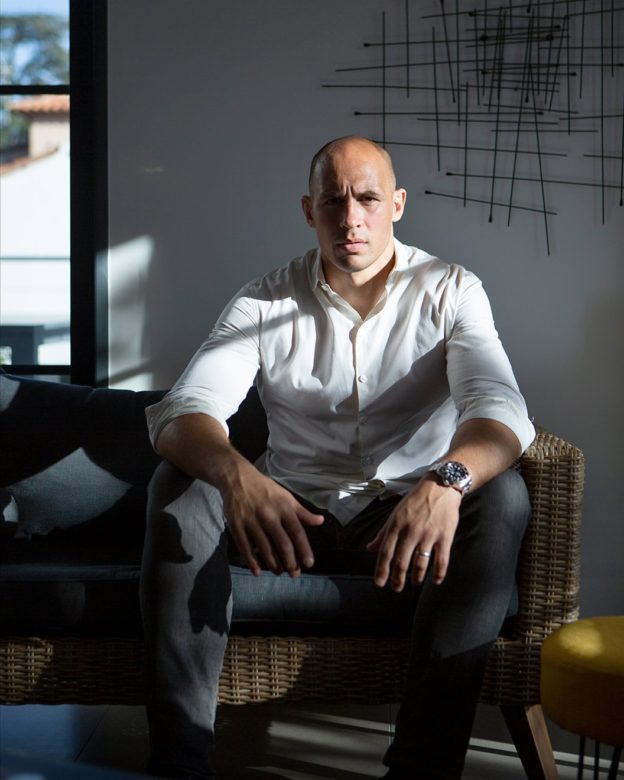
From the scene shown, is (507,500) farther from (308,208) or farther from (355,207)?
(308,208)

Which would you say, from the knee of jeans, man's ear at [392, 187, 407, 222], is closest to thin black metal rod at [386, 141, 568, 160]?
man's ear at [392, 187, 407, 222]

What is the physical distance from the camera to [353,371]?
2236 mm

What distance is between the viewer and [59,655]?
2.02 m

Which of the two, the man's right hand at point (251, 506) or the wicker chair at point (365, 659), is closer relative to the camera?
the man's right hand at point (251, 506)

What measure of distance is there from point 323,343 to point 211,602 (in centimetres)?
71

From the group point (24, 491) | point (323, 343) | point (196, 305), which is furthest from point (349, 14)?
point (24, 491)

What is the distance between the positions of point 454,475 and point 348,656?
19.9 inches

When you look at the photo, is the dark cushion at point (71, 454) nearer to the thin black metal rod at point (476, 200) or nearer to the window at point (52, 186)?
the window at point (52, 186)

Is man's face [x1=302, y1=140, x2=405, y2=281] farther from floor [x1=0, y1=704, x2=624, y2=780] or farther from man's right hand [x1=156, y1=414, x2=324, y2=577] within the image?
floor [x1=0, y1=704, x2=624, y2=780]

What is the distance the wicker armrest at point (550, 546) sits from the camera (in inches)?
77.7

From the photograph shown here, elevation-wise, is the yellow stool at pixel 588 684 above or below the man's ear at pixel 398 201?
below

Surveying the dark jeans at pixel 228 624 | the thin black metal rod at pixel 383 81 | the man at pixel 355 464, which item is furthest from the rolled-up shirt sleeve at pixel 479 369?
the thin black metal rod at pixel 383 81

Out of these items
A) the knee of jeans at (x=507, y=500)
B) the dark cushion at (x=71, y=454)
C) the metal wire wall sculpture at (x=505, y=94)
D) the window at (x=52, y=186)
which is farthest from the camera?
the window at (x=52, y=186)

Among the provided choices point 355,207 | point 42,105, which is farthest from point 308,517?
point 42,105
